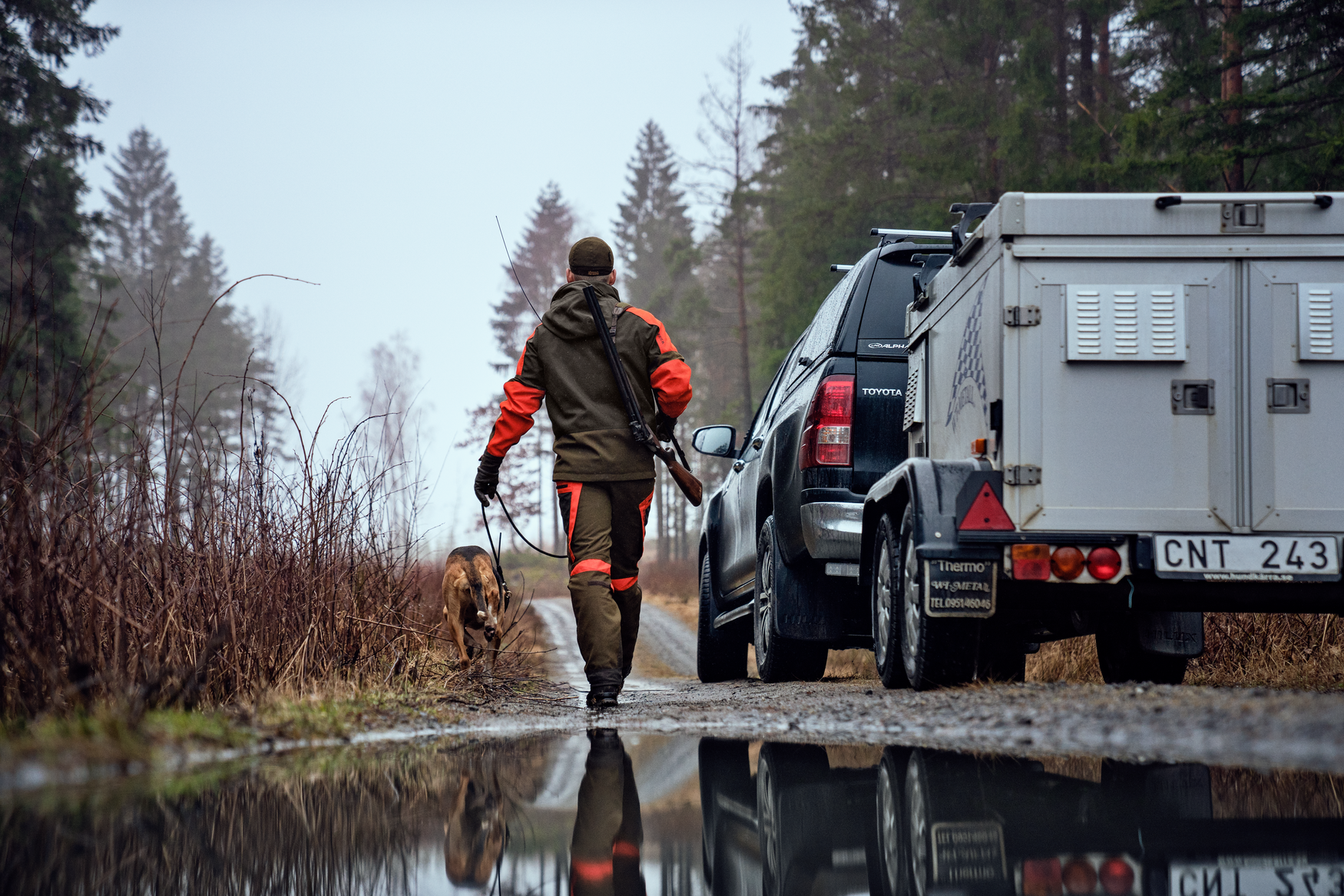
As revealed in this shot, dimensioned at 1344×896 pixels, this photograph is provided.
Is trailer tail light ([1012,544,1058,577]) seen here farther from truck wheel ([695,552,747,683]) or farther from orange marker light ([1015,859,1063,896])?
truck wheel ([695,552,747,683])

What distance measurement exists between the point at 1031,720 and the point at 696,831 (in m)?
1.75

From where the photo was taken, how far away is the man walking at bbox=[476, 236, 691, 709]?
251 inches

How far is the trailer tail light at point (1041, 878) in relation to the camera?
2340 millimetres

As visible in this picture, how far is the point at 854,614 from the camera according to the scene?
23.9ft

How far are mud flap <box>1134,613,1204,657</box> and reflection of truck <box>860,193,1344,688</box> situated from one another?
1087mm

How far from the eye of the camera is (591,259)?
6.69m

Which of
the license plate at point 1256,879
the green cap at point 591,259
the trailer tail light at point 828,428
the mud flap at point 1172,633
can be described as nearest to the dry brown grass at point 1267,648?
the mud flap at point 1172,633

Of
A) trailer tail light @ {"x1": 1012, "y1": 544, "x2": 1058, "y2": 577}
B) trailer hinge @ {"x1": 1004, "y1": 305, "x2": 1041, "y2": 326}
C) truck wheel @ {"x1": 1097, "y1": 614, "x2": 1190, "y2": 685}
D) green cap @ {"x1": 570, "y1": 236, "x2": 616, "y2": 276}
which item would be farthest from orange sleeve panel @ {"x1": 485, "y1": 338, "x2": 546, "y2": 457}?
truck wheel @ {"x1": 1097, "y1": 614, "x2": 1190, "y2": 685}

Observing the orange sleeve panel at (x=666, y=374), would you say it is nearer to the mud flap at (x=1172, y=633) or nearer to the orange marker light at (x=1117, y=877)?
the mud flap at (x=1172, y=633)

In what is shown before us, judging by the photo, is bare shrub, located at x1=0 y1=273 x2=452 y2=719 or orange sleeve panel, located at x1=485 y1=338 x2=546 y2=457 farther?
orange sleeve panel, located at x1=485 y1=338 x2=546 y2=457

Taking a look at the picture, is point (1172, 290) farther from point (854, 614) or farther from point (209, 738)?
point (209, 738)

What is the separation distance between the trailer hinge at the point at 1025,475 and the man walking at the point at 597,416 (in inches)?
72.3

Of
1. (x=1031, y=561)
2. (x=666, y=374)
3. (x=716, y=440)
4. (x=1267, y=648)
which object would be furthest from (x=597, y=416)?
(x=1267, y=648)

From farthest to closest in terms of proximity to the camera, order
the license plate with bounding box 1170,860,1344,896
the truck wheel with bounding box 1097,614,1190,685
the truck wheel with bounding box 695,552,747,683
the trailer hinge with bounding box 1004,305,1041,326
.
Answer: the truck wheel with bounding box 695,552,747,683 → the truck wheel with bounding box 1097,614,1190,685 → the trailer hinge with bounding box 1004,305,1041,326 → the license plate with bounding box 1170,860,1344,896
